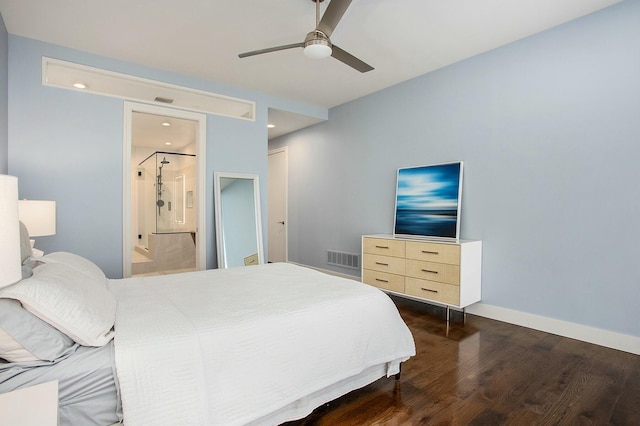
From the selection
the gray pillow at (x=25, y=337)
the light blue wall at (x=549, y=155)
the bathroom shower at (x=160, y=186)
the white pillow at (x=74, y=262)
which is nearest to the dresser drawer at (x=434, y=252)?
the light blue wall at (x=549, y=155)

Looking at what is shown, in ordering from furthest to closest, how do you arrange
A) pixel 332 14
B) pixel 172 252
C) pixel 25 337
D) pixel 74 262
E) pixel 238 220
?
pixel 172 252 < pixel 238 220 < pixel 332 14 < pixel 74 262 < pixel 25 337

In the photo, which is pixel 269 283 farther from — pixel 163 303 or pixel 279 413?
pixel 279 413

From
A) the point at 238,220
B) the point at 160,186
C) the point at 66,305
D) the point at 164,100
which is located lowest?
the point at 66,305

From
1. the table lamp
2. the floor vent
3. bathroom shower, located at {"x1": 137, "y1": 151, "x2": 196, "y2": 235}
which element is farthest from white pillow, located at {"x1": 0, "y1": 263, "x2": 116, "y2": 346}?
bathroom shower, located at {"x1": 137, "y1": 151, "x2": 196, "y2": 235}

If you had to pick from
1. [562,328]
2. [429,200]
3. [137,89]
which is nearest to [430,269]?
[429,200]

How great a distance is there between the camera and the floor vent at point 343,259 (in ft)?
15.8

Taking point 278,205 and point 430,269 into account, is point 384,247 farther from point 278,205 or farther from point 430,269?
point 278,205

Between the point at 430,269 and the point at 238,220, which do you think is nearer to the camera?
the point at 430,269

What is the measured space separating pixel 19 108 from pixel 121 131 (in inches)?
32.6

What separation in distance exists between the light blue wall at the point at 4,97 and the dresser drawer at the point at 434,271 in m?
3.89

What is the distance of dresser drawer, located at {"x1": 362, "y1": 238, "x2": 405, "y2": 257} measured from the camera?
11.9 ft

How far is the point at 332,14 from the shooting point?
2.14 metres

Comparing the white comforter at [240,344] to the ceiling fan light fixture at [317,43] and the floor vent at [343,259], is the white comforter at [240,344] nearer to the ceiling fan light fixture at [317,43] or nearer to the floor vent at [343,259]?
the ceiling fan light fixture at [317,43]

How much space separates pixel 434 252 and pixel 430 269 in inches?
7.1
